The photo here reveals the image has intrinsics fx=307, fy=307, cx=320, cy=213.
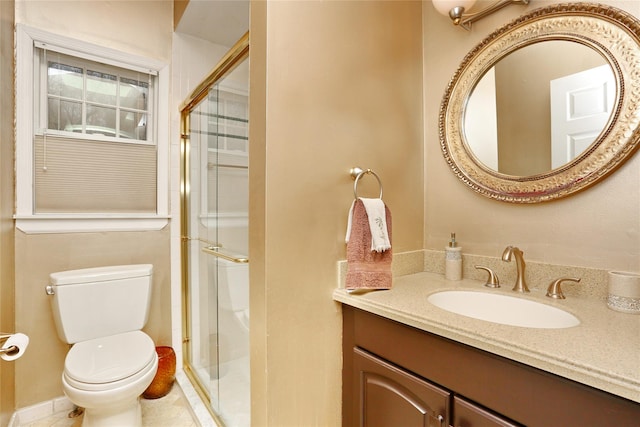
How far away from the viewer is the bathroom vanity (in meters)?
0.59

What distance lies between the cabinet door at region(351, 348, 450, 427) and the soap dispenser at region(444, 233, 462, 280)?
52 cm

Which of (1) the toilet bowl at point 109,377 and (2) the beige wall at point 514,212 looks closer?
(2) the beige wall at point 514,212

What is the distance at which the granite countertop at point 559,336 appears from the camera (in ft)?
1.88

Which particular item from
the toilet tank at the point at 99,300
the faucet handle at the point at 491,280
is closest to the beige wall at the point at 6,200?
the toilet tank at the point at 99,300

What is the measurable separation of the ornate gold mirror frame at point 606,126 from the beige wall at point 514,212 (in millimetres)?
41

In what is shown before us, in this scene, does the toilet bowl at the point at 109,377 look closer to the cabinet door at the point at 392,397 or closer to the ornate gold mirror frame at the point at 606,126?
the cabinet door at the point at 392,397

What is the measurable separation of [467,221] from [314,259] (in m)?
0.73

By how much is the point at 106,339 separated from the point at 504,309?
1.92 m

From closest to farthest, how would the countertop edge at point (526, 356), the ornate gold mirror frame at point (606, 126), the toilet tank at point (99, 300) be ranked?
the countertop edge at point (526, 356)
the ornate gold mirror frame at point (606, 126)
the toilet tank at point (99, 300)

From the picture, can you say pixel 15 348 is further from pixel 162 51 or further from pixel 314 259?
pixel 162 51

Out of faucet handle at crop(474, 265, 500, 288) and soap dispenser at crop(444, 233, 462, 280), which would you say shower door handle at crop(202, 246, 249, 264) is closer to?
soap dispenser at crop(444, 233, 462, 280)

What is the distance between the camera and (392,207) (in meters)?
1.35

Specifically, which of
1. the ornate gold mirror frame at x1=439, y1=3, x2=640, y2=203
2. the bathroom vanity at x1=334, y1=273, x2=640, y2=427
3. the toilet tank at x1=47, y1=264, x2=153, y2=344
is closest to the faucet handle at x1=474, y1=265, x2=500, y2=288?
the bathroom vanity at x1=334, y1=273, x2=640, y2=427

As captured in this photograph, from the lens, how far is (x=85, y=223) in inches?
70.3
